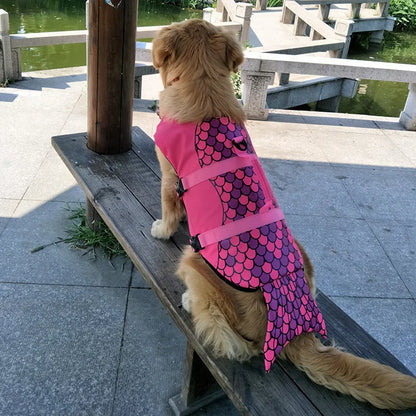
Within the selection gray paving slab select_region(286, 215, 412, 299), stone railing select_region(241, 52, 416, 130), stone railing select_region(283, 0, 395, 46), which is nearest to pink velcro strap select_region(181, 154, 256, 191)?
gray paving slab select_region(286, 215, 412, 299)

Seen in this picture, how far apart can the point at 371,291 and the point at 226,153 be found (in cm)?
219

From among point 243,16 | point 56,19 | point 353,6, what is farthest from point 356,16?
point 56,19

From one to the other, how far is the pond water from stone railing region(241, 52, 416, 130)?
364 centimetres

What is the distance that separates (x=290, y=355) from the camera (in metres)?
2.03

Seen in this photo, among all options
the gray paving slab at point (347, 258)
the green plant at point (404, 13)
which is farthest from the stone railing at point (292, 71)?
the green plant at point (404, 13)

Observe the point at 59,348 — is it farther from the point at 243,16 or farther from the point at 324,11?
the point at 324,11

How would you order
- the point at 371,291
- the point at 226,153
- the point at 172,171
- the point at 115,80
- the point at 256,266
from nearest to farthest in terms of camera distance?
the point at 256,266
the point at 226,153
the point at 172,171
the point at 115,80
the point at 371,291

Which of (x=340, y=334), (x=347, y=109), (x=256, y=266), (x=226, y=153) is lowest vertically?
(x=347, y=109)

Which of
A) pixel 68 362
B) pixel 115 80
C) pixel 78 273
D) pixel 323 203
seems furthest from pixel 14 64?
pixel 68 362

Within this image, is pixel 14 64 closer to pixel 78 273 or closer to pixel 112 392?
pixel 78 273

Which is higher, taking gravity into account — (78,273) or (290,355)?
(290,355)

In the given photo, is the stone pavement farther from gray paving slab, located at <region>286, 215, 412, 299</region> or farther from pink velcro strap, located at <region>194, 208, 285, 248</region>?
pink velcro strap, located at <region>194, 208, 285, 248</region>

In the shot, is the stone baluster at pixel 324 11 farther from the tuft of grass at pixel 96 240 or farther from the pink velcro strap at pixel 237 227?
the pink velcro strap at pixel 237 227

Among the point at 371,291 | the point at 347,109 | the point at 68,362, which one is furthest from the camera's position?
the point at 347,109
